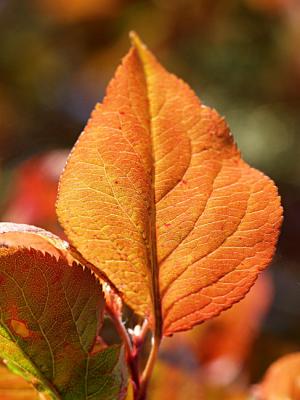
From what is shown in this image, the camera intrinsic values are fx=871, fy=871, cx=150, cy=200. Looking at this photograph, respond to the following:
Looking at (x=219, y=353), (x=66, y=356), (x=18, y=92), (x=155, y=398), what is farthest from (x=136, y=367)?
(x=18, y=92)

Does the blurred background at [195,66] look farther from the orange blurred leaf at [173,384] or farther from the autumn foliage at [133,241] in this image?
the autumn foliage at [133,241]

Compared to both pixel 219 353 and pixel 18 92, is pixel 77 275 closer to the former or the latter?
pixel 219 353

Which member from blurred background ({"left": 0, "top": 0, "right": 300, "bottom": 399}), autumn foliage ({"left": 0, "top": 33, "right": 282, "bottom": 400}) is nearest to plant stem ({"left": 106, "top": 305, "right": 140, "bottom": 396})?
autumn foliage ({"left": 0, "top": 33, "right": 282, "bottom": 400})

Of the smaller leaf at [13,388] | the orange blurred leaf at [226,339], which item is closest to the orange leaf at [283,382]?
the smaller leaf at [13,388]

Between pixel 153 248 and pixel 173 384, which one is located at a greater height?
pixel 153 248

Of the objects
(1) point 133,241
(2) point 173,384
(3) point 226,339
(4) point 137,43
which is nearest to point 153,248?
(1) point 133,241

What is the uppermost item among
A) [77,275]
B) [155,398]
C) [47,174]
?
[77,275]

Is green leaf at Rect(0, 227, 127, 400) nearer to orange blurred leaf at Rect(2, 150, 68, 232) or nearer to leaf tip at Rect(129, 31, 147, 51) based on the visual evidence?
leaf tip at Rect(129, 31, 147, 51)

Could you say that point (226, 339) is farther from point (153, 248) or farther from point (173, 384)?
point (153, 248)
